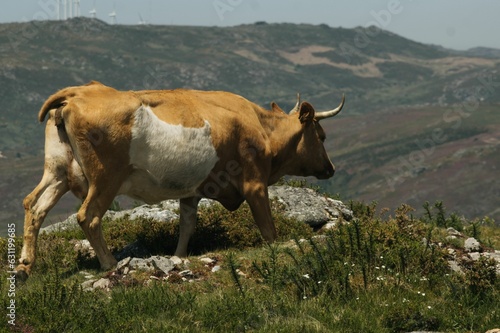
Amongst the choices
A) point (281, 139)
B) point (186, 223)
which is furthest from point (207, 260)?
point (281, 139)

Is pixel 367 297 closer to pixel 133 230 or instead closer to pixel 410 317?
pixel 410 317

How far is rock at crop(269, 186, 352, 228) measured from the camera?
15.8 m

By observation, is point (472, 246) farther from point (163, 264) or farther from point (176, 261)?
point (163, 264)

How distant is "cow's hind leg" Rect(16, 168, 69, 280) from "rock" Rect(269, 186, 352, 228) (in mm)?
4932

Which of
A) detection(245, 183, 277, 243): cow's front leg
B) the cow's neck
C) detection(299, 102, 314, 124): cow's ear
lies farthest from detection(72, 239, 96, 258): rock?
detection(299, 102, 314, 124): cow's ear

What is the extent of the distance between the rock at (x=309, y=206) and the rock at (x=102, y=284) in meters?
5.31

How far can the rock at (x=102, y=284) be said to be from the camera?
10848mm

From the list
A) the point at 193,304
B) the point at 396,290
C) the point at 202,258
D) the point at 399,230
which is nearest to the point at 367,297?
the point at 396,290

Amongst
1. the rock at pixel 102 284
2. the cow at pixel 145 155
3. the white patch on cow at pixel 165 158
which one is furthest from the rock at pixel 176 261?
the rock at pixel 102 284

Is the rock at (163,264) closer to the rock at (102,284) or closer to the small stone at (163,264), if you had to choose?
the small stone at (163,264)

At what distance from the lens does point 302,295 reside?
9992 mm

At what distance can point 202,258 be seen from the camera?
12609 millimetres

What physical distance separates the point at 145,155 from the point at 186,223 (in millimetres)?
2126
